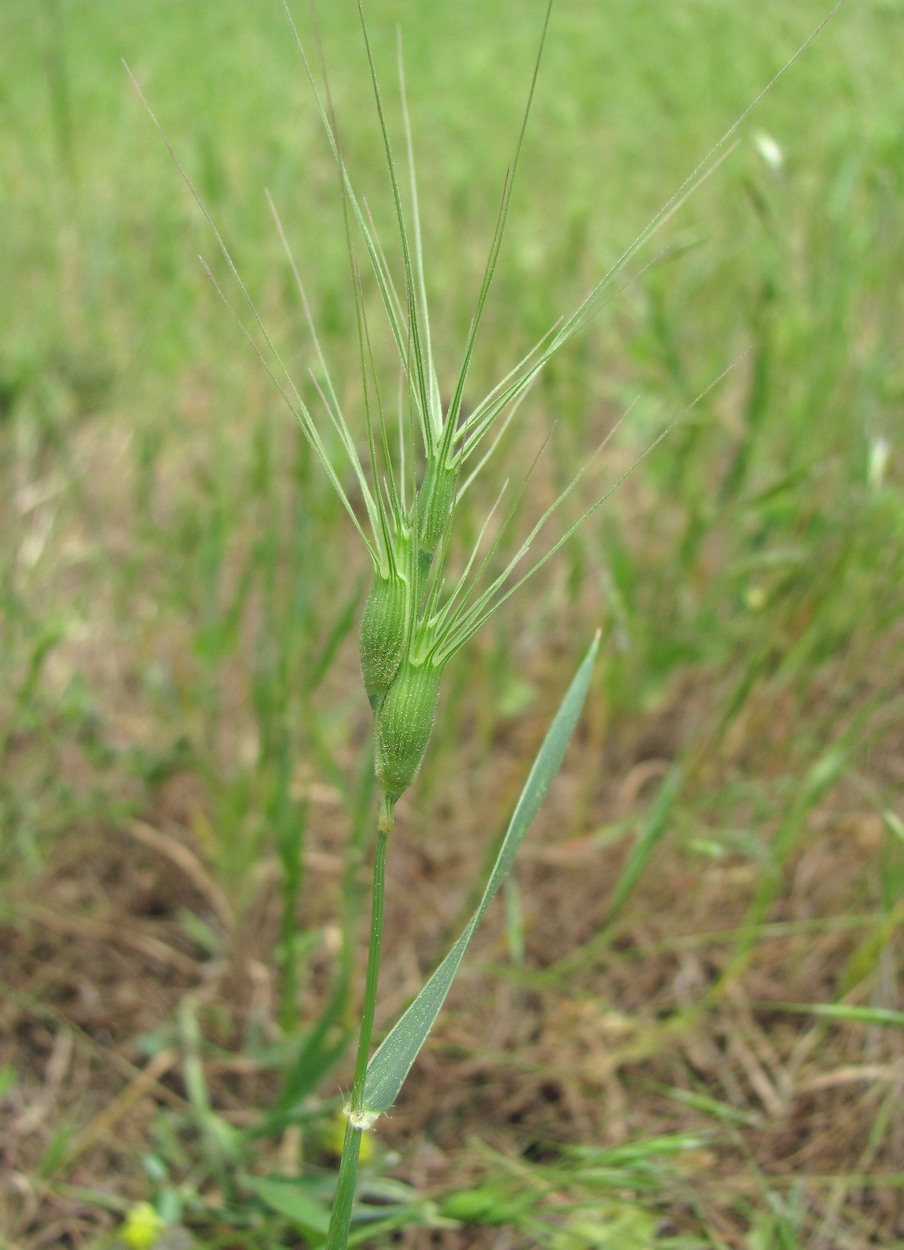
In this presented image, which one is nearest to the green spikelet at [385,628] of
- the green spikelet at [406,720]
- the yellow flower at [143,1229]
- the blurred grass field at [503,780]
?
the green spikelet at [406,720]

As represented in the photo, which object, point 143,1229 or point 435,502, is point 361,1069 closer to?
point 435,502

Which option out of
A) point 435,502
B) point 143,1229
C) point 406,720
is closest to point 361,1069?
point 406,720

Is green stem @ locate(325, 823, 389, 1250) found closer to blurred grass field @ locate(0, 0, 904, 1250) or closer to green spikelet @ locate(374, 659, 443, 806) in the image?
green spikelet @ locate(374, 659, 443, 806)

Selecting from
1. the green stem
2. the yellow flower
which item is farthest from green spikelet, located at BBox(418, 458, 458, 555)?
the yellow flower

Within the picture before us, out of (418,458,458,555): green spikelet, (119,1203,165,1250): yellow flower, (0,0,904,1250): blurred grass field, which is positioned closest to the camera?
(418,458,458,555): green spikelet

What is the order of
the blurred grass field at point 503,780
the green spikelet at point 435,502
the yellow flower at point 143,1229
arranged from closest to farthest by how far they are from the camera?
the green spikelet at point 435,502
the yellow flower at point 143,1229
the blurred grass field at point 503,780

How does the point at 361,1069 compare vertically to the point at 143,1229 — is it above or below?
above

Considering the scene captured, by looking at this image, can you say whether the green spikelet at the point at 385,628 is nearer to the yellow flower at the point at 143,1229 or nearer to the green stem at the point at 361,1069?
the green stem at the point at 361,1069
